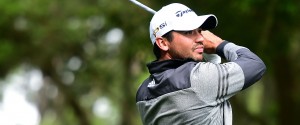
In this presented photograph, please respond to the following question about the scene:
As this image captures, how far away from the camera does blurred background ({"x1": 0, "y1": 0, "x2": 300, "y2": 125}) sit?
1207 centimetres

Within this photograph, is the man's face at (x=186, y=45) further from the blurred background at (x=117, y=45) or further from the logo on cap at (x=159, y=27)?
the blurred background at (x=117, y=45)

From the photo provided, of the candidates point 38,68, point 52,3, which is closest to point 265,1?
point 52,3

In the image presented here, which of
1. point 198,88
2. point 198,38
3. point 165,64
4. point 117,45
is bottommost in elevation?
point 117,45

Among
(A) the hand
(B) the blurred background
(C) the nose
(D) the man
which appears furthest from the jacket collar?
(B) the blurred background

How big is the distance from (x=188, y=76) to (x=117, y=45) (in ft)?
46.3

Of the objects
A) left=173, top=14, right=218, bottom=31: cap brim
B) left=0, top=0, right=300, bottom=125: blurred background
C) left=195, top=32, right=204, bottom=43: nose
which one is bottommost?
left=0, top=0, right=300, bottom=125: blurred background

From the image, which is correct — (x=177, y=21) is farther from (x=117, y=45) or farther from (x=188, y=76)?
(x=117, y=45)

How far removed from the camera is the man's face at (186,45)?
189 inches

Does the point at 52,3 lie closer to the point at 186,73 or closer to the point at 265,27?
the point at 265,27

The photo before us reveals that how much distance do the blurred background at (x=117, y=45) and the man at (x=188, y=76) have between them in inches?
245

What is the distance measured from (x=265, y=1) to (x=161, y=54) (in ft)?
A: 21.1

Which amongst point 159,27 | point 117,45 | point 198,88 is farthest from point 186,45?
point 117,45

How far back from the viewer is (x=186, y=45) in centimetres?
481

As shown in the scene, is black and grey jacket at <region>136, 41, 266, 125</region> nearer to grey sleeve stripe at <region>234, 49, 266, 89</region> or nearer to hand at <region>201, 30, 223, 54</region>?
grey sleeve stripe at <region>234, 49, 266, 89</region>
